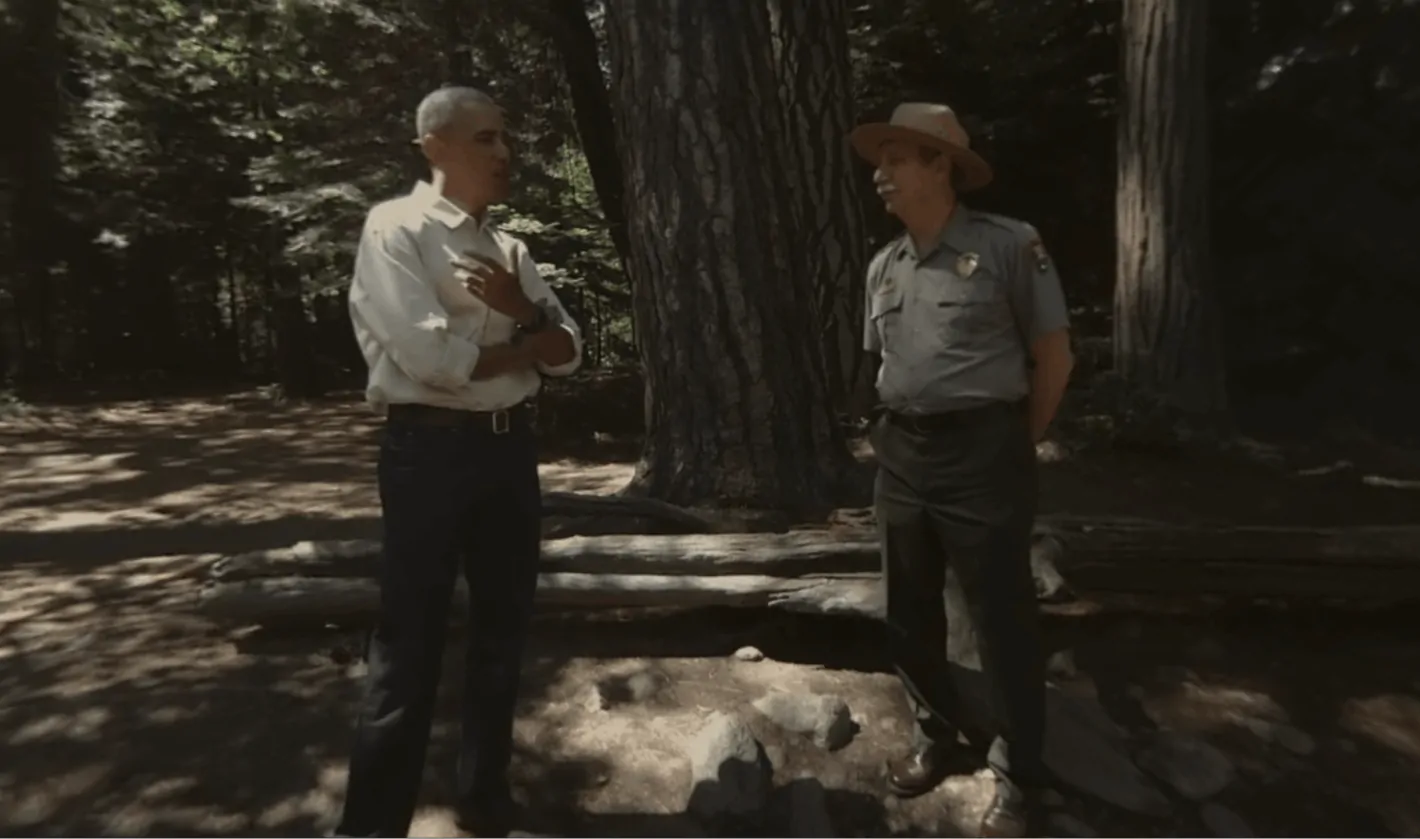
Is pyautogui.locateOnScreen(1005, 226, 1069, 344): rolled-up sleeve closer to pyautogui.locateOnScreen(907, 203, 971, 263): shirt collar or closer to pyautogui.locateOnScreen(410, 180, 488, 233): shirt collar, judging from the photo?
pyautogui.locateOnScreen(907, 203, 971, 263): shirt collar

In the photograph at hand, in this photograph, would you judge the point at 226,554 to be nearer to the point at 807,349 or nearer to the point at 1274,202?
the point at 807,349

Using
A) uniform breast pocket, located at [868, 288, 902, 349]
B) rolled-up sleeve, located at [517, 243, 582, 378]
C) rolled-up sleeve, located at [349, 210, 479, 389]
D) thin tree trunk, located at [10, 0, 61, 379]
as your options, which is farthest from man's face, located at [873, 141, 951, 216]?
thin tree trunk, located at [10, 0, 61, 379]

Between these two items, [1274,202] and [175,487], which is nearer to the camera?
[175,487]

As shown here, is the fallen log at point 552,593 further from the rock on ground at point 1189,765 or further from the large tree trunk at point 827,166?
the large tree trunk at point 827,166

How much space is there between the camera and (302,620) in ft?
16.7

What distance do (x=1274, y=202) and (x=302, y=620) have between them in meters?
10.8

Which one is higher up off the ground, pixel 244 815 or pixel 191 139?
pixel 191 139

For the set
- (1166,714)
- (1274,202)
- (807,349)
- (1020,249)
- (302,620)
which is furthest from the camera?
(1274,202)

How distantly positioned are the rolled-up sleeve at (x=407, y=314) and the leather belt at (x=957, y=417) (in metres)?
1.43

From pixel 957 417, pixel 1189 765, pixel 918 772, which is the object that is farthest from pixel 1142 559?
pixel 957 417

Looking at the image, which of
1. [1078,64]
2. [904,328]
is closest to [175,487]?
[904,328]

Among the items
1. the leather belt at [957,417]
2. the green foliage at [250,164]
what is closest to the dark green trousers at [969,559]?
the leather belt at [957,417]

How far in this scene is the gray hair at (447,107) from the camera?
3.28 meters

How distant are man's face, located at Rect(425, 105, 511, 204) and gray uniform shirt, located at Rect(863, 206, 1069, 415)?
1361mm
